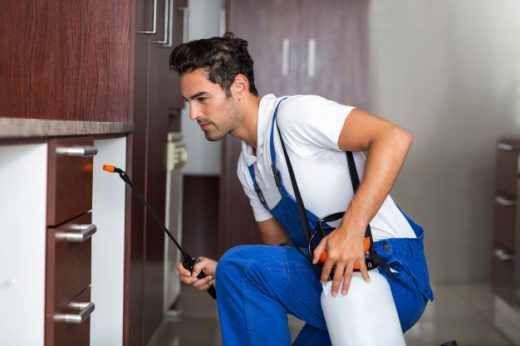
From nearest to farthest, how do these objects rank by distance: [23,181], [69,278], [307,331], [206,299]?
1. [23,181]
2. [69,278]
3. [307,331]
4. [206,299]

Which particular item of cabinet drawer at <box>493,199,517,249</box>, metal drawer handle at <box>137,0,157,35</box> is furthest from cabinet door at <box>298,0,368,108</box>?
metal drawer handle at <box>137,0,157,35</box>

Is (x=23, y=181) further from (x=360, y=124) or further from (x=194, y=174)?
(x=194, y=174)

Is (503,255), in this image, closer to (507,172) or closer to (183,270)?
(507,172)

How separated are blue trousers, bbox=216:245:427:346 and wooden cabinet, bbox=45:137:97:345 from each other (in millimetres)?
328

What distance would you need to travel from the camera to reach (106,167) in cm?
153

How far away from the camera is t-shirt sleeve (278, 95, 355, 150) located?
4.94 feet

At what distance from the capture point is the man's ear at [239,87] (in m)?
1.76

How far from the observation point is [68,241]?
1.40 meters

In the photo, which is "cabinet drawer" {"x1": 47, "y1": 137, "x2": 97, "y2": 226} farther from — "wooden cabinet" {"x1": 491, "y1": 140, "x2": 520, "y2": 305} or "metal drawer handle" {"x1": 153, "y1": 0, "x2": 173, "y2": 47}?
"wooden cabinet" {"x1": 491, "y1": 140, "x2": 520, "y2": 305}

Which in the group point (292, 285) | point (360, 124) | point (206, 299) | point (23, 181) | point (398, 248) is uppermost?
point (360, 124)

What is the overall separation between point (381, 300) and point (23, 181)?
0.75 metres

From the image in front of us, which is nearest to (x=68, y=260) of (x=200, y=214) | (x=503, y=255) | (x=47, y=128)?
(x=47, y=128)

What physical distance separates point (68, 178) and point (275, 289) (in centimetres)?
Answer: 56

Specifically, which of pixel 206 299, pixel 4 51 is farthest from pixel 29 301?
pixel 206 299
